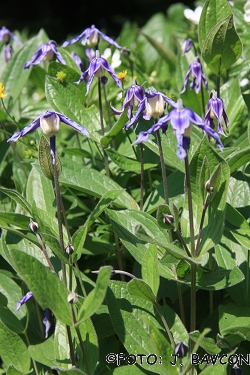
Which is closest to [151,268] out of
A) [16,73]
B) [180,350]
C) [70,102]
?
[180,350]

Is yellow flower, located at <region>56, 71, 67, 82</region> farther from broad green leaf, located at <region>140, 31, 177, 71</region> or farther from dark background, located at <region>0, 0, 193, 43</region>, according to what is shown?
dark background, located at <region>0, 0, 193, 43</region>

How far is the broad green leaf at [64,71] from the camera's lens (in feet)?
5.84

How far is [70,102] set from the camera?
1.71 metres

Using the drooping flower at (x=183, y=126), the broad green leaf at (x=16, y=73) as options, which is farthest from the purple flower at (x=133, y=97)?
the broad green leaf at (x=16, y=73)

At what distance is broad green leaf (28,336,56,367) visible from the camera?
1.34m

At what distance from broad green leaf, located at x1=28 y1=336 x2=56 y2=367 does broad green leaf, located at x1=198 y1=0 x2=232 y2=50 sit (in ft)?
3.18

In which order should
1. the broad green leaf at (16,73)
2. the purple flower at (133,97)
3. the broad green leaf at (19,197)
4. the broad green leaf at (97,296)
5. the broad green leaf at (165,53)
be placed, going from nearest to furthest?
the broad green leaf at (97,296)
the broad green leaf at (19,197)
the purple flower at (133,97)
the broad green leaf at (16,73)
the broad green leaf at (165,53)

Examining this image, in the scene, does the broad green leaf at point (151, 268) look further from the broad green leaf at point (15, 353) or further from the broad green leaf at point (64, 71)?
the broad green leaf at point (64, 71)

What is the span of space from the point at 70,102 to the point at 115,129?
24 cm

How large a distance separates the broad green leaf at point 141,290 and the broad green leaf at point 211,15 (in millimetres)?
792

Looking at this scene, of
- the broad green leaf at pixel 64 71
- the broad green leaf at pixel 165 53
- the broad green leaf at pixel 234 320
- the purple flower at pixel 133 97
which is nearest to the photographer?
the broad green leaf at pixel 234 320

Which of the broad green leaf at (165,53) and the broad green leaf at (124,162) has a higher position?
the broad green leaf at (165,53)

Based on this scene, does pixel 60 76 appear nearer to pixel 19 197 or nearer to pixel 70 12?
pixel 19 197

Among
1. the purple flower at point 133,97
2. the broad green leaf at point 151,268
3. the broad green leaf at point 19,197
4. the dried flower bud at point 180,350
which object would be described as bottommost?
the dried flower bud at point 180,350
